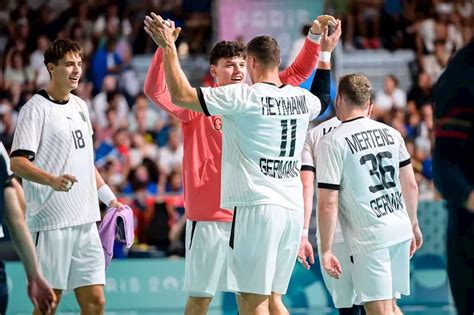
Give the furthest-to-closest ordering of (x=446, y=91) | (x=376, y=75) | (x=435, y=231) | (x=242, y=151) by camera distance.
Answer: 1. (x=376, y=75)
2. (x=435, y=231)
3. (x=242, y=151)
4. (x=446, y=91)

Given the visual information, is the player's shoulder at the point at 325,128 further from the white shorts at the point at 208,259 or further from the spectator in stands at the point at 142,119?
the spectator in stands at the point at 142,119

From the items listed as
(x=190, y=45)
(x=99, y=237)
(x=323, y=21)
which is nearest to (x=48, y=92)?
(x=99, y=237)

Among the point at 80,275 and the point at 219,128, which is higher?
the point at 219,128

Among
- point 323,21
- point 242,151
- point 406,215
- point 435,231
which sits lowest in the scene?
point 435,231

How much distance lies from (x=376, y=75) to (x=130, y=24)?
14.8 ft

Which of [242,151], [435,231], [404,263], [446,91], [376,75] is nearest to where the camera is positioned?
[446,91]

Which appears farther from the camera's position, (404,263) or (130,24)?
(130,24)

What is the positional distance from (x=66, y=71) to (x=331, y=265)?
235 centimetres

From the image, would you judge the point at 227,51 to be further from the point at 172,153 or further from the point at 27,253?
the point at 172,153

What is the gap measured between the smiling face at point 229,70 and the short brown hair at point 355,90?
883 millimetres

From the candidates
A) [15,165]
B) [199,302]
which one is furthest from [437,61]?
[15,165]

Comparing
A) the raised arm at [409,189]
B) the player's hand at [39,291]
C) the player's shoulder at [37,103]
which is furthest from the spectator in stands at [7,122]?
the player's hand at [39,291]

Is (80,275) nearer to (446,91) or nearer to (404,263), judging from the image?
(404,263)

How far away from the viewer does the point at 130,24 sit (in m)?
21.5
